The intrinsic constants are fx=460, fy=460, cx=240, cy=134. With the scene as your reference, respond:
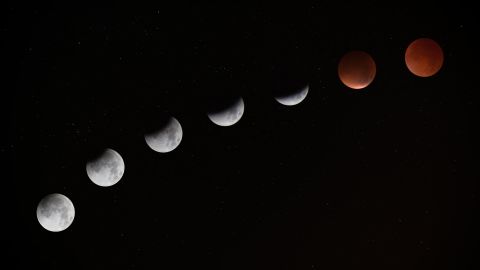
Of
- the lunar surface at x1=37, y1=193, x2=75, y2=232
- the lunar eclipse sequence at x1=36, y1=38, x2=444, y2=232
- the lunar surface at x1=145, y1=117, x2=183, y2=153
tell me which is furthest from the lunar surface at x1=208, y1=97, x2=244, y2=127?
the lunar surface at x1=37, y1=193, x2=75, y2=232

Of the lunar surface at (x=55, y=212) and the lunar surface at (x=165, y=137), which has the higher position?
the lunar surface at (x=165, y=137)

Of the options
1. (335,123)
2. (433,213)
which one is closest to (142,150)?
(335,123)

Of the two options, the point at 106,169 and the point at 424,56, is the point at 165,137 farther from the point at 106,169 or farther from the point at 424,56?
the point at 424,56

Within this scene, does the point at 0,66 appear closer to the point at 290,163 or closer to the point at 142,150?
the point at 142,150

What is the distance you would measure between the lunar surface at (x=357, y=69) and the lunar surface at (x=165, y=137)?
68 centimetres

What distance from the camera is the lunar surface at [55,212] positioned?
1.67m

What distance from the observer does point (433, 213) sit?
1899 millimetres

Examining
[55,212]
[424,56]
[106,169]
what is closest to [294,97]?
[424,56]

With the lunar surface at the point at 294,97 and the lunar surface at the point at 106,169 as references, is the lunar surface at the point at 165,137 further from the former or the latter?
the lunar surface at the point at 294,97

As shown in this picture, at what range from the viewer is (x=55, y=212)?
5.54 feet

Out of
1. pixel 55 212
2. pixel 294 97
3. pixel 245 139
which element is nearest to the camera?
pixel 55 212

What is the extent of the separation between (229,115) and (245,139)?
0.76 feet

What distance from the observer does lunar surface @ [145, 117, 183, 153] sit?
171cm

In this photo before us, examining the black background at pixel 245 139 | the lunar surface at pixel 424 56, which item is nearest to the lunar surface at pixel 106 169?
the black background at pixel 245 139
